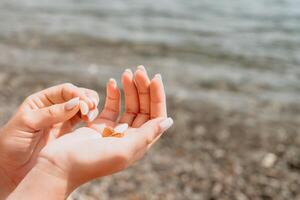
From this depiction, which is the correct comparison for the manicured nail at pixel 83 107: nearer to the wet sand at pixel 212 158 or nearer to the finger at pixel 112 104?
the finger at pixel 112 104

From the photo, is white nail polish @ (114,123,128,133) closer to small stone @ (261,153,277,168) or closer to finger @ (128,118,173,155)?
finger @ (128,118,173,155)

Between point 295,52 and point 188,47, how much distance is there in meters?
3.21

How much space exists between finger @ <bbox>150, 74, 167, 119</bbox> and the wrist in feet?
2.83

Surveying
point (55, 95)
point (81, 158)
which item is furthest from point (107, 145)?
point (55, 95)

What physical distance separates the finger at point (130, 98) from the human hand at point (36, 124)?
240 mm

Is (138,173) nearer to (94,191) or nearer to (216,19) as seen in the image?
(94,191)

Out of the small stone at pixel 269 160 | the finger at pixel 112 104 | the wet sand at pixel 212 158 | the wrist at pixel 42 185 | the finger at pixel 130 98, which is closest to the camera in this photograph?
the wrist at pixel 42 185

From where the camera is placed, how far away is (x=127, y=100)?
145 inches

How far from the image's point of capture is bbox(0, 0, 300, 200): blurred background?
24.0 feet

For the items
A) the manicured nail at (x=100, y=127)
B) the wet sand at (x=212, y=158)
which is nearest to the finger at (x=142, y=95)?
the manicured nail at (x=100, y=127)

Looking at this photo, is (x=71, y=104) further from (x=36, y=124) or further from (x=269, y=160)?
(x=269, y=160)

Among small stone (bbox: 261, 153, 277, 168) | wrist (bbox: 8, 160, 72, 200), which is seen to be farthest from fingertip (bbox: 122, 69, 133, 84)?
small stone (bbox: 261, 153, 277, 168)

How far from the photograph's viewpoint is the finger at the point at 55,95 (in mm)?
3655

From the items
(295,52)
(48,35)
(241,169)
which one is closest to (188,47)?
(295,52)
